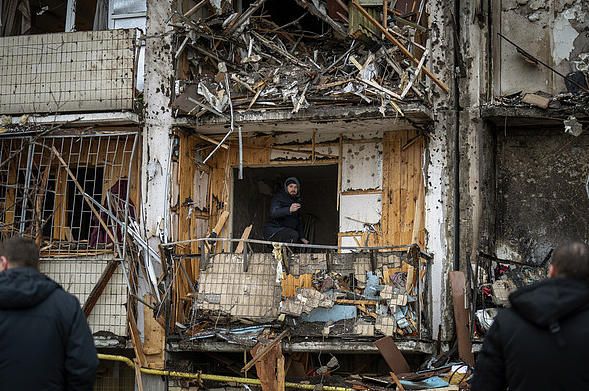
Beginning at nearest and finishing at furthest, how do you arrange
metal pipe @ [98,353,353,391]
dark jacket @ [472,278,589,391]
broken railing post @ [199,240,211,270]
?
1. dark jacket @ [472,278,589,391]
2. metal pipe @ [98,353,353,391]
3. broken railing post @ [199,240,211,270]

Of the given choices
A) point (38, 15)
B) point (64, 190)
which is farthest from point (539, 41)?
point (38, 15)

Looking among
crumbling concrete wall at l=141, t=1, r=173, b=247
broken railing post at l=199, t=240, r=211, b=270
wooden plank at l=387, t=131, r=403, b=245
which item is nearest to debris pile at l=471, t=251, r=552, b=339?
wooden plank at l=387, t=131, r=403, b=245

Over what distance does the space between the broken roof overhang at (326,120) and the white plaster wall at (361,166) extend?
0.32m

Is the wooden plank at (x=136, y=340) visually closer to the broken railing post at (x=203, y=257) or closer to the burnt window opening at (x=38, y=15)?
the broken railing post at (x=203, y=257)

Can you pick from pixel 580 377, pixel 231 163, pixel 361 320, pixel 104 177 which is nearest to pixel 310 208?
pixel 231 163

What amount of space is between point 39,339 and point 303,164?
8.44 m

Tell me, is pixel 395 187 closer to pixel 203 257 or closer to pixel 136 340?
pixel 203 257

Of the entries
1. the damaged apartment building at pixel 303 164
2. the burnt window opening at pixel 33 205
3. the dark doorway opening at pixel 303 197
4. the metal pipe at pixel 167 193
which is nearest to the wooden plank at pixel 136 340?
the damaged apartment building at pixel 303 164

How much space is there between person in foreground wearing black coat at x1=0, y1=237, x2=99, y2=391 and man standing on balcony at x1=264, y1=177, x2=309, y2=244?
22.9ft

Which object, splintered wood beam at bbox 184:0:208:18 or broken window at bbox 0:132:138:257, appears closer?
splintered wood beam at bbox 184:0:208:18

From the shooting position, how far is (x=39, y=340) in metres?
4.59

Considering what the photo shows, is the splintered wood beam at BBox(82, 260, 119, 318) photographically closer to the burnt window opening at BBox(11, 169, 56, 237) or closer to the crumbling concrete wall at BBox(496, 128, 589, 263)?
the burnt window opening at BBox(11, 169, 56, 237)

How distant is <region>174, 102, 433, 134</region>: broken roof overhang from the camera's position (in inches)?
429

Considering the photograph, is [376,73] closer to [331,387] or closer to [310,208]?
[331,387]
